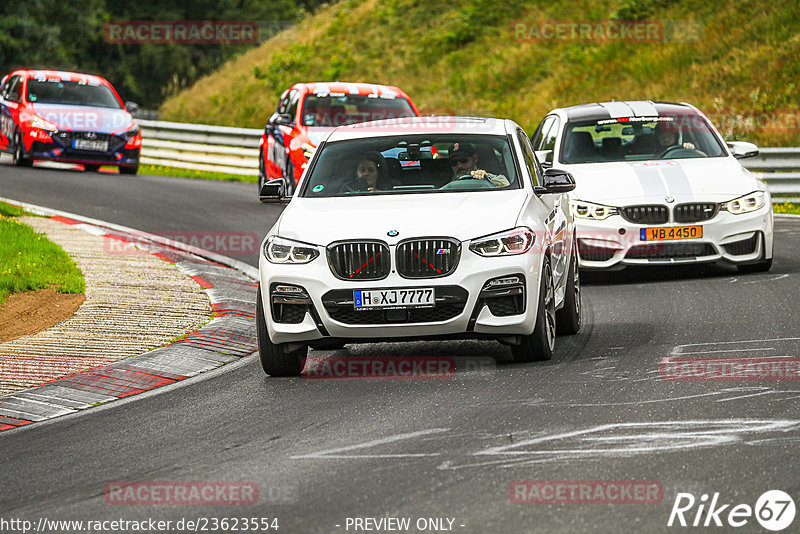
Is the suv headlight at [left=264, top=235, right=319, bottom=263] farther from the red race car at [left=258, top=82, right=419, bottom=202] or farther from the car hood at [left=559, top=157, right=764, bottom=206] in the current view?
the red race car at [left=258, top=82, right=419, bottom=202]

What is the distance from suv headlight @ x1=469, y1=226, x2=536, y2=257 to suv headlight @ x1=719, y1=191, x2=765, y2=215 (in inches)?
192

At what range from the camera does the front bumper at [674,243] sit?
1313 centimetres

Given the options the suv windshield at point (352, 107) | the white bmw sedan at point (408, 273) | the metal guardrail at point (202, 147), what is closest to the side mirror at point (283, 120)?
the suv windshield at point (352, 107)

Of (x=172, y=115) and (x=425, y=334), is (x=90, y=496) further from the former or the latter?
(x=172, y=115)

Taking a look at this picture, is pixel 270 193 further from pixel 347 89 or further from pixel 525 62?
pixel 525 62

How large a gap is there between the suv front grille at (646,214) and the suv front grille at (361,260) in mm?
5047

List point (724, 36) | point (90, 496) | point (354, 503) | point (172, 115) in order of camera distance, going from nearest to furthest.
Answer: point (354, 503)
point (90, 496)
point (724, 36)
point (172, 115)

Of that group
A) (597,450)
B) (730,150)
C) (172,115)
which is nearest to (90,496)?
(597,450)

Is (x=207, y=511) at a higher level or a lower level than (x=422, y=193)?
lower

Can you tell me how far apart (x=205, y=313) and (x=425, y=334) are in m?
3.24

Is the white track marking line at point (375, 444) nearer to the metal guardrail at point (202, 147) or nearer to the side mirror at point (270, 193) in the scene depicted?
the side mirror at point (270, 193)

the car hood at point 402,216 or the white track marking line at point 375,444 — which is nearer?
the white track marking line at point 375,444

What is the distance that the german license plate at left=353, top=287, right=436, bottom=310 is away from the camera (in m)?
8.63

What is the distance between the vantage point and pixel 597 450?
21.4ft
